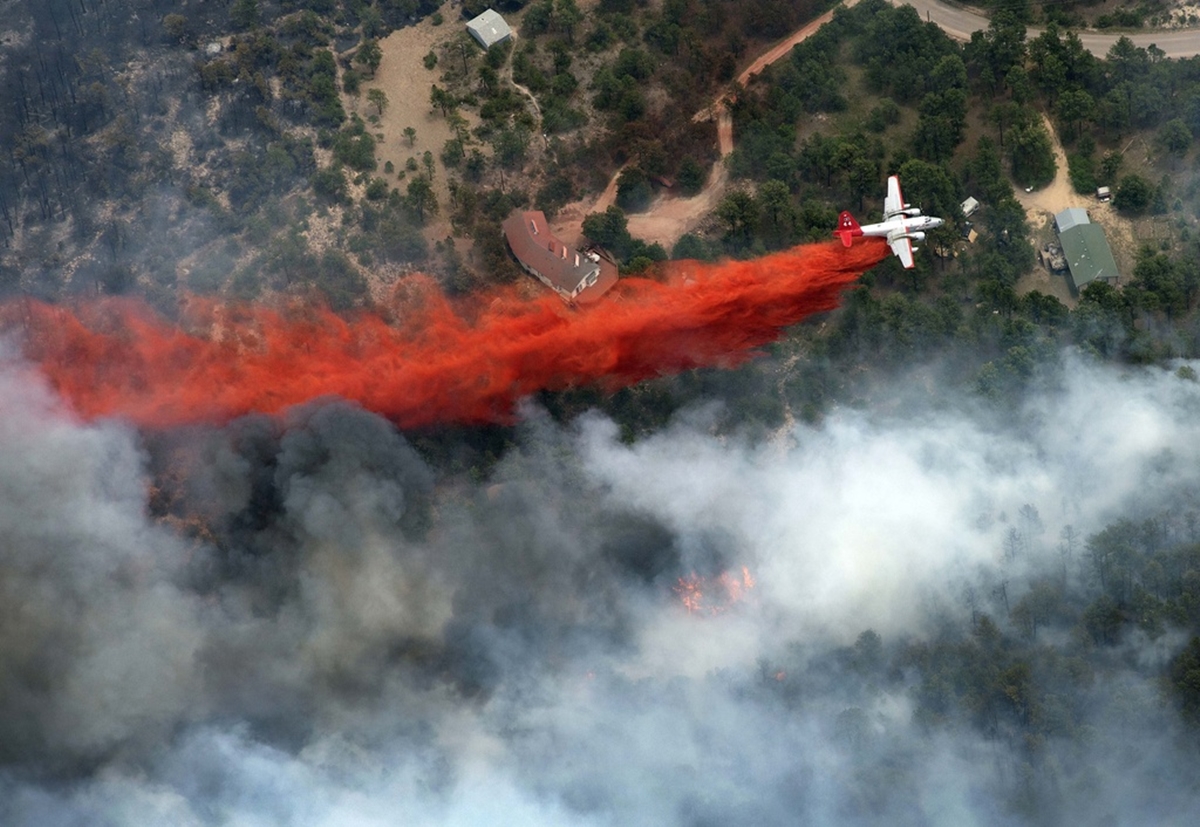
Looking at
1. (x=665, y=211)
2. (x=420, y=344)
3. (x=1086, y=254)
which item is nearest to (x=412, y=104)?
(x=665, y=211)

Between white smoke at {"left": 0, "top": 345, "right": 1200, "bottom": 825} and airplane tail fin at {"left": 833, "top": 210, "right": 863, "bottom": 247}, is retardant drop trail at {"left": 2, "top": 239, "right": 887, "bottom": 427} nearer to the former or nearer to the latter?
airplane tail fin at {"left": 833, "top": 210, "right": 863, "bottom": 247}

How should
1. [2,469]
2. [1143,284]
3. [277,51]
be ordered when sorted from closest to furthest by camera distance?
[2,469] < [1143,284] < [277,51]

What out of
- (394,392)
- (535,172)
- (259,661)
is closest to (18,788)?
(259,661)

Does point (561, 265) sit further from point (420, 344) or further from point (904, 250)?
point (904, 250)

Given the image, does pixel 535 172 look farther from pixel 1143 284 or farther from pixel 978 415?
pixel 1143 284

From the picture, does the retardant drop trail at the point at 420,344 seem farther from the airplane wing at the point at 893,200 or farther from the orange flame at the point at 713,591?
the orange flame at the point at 713,591

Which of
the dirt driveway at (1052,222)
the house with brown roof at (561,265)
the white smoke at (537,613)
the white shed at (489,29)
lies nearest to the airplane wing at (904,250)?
the dirt driveway at (1052,222)

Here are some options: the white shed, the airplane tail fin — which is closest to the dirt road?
the airplane tail fin
